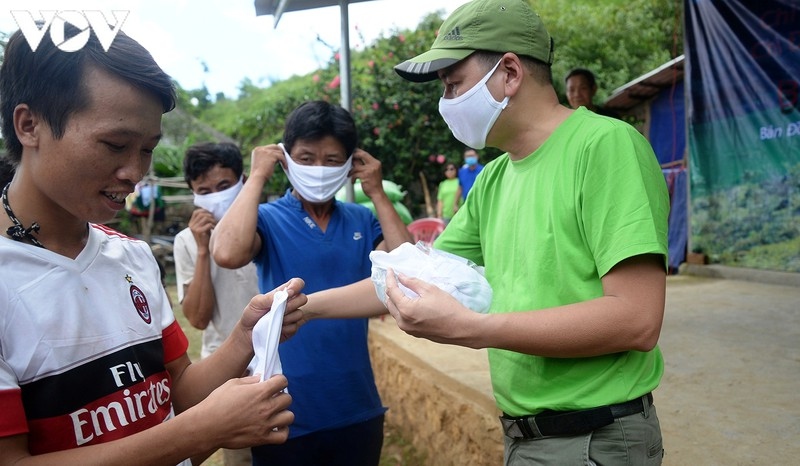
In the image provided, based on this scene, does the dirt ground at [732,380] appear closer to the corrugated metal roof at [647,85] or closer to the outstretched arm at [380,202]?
the outstretched arm at [380,202]

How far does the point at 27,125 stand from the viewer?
4.15ft

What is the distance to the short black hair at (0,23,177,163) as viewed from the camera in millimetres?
1242

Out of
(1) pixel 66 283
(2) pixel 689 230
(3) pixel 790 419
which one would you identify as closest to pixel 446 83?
(1) pixel 66 283

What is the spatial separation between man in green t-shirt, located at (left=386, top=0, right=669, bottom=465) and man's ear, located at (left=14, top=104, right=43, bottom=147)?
0.82m

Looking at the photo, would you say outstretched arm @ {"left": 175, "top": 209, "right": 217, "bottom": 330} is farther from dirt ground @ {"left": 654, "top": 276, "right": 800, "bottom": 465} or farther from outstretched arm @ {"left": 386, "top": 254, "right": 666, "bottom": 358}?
dirt ground @ {"left": 654, "top": 276, "right": 800, "bottom": 465}

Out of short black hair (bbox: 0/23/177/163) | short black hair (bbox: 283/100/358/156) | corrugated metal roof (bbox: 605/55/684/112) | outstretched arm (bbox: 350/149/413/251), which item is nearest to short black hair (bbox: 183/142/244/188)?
short black hair (bbox: 283/100/358/156)

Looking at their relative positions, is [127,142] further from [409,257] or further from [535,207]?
[535,207]

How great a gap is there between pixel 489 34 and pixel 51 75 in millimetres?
1018

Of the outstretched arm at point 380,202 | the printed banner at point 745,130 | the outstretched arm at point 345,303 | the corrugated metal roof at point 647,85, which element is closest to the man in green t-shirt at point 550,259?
the outstretched arm at point 345,303

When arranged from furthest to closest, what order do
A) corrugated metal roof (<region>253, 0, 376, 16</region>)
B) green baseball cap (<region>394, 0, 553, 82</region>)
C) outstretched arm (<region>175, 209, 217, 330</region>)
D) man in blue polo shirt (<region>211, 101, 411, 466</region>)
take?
corrugated metal roof (<region>253, 0, 376, 16</region>) < outstretched arm (<region>175, 209, 217, 330</region>) < man in blue polo shirt (<region>211, 101, 411, 466</region>) < green baseball cap (<region>394, 0, 553, 82</region>)

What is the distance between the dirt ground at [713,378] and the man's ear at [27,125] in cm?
223

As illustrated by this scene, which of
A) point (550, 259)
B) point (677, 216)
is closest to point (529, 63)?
point (550, 259)

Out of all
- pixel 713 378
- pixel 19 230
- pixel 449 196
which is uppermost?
pixel 19 230

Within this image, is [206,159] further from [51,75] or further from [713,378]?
[713,378]
